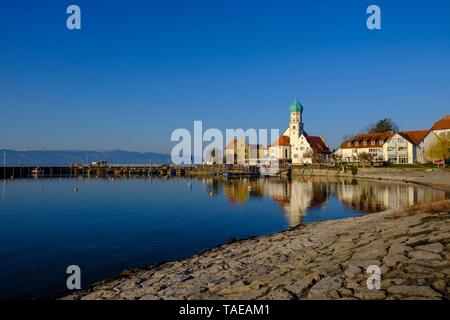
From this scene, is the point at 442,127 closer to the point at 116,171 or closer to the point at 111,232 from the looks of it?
the point at 111,232

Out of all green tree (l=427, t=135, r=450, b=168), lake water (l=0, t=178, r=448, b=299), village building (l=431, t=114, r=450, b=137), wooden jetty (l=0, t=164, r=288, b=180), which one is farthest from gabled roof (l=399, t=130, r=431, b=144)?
lake water (l=0, t=178, r=448, b=299)

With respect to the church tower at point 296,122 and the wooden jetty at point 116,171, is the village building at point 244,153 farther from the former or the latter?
the church tower at point 296,122

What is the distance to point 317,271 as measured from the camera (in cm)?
1009

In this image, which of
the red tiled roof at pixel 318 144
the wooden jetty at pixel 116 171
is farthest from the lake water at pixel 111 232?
the wooden jetty at pixel 116 171

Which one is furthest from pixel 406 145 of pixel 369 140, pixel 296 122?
pixel 296 122

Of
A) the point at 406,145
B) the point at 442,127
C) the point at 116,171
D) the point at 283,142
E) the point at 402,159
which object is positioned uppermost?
the point at 442,127

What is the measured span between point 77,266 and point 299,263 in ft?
33.6

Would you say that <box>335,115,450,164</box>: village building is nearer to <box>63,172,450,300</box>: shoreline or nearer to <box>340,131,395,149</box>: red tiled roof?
<box>340,131,395,149</box>: red tiled roof

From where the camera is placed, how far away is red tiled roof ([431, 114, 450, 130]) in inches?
4063

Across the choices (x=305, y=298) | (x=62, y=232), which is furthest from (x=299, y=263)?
(x=62, y=232)

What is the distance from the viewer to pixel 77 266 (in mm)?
16266

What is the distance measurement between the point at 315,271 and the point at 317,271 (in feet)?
0.27

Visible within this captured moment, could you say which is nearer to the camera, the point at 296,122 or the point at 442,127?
the point at 442,127
